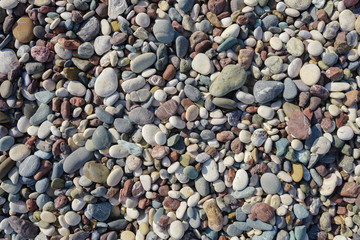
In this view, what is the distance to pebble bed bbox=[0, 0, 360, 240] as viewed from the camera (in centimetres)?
126

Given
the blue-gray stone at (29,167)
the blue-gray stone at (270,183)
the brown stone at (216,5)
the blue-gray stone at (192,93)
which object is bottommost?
the blue-gray stone at (270,183)

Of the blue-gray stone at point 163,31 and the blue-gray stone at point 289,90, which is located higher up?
the blue-gray stone at point 163,31

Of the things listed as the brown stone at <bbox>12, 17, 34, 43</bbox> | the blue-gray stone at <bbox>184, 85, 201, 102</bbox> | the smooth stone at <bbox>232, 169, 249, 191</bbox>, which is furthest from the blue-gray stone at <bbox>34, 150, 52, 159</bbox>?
the smooth stone at <bbox>232, 169, 249, 191</bbox>

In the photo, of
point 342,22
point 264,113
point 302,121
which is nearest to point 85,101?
point 264,113

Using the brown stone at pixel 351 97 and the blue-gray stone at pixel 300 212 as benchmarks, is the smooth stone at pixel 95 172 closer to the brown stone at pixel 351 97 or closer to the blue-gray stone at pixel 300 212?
the blue-gray stone at pixel 300 212

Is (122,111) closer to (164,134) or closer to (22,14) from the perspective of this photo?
(164,134)

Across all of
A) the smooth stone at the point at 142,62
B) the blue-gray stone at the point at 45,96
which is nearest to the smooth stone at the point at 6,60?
the blue-gray stone at the point at 45,96

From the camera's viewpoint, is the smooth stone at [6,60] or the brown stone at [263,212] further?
the smooth stone at [6,60]

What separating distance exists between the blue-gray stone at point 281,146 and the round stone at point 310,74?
9.6 inches

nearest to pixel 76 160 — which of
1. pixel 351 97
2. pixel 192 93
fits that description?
pixel 192 93

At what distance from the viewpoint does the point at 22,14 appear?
1366mm

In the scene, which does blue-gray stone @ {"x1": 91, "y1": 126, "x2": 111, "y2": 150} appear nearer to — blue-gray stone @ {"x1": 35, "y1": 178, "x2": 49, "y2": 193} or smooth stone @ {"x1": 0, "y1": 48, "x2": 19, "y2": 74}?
blue-gray stone @ {"x1": 35, "y1": 178, "x2": 49, "y2": 193}

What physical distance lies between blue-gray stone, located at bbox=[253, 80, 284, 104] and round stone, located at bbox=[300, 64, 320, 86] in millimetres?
98

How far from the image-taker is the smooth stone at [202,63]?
50.8 inches
